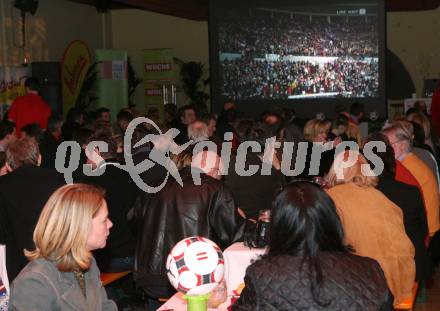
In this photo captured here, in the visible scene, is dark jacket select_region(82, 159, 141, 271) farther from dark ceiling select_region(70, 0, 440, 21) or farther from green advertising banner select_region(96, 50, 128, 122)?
green advertising banner select_region(96, 50, 128, 122)

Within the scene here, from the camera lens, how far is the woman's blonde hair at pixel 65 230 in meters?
2.76

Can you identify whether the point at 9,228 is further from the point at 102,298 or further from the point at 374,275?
the point at 374,275

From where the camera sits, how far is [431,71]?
17844 mm

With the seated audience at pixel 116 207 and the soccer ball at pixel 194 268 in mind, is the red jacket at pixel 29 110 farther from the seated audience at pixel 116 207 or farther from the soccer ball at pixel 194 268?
the soccer ball at pixel 194 268

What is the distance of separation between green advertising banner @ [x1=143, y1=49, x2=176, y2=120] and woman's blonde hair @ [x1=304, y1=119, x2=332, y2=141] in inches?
394

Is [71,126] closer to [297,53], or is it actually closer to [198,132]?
[198,132]

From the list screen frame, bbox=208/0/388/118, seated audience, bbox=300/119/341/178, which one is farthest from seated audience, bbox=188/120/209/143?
screen frame, bbox=208/0/388/118

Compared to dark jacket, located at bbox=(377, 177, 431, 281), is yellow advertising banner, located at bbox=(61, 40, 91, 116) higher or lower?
higher

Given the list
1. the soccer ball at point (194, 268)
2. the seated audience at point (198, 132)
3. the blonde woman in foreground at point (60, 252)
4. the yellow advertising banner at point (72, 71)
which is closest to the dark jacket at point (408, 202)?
the soccer ball at point (194, 268)

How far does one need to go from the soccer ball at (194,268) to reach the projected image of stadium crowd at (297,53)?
37.6ft

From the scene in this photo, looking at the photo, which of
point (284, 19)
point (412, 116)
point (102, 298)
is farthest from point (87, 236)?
point (284, 19)

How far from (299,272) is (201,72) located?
1554cm

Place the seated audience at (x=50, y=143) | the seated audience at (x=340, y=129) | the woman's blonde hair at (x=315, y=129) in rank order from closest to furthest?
the seated audience at (x=50, y=143) → the woman's blonde hair at (x=315, y=129) → the seated audience at (x=340, y=129)

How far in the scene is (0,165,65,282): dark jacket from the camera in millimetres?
4770
